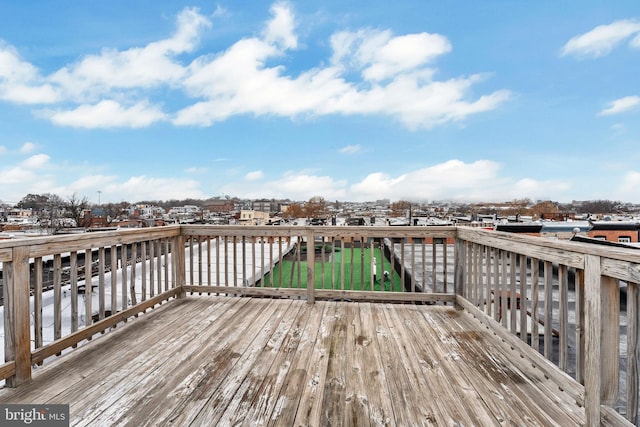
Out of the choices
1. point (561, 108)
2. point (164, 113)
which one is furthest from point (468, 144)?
point (164, 113)

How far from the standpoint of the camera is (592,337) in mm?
Result: 1413

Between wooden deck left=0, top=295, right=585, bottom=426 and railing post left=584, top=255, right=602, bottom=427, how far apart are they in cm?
11

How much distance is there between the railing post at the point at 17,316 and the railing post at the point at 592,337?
10.2 ft

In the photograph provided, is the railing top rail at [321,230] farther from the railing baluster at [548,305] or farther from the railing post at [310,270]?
the railing baluster at [548,305]

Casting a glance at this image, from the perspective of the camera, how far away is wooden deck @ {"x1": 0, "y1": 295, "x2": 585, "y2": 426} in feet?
5.02

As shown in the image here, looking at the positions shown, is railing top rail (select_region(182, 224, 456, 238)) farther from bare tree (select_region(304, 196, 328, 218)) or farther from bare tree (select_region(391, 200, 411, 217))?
bare tree (select_region(304, 196, 328, 218))

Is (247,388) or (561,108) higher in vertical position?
(561,108)

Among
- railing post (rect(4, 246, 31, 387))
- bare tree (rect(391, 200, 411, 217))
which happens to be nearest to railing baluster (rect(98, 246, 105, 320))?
railing post (rect(4, 246, 31, 387))

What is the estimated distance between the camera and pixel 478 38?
456 inches

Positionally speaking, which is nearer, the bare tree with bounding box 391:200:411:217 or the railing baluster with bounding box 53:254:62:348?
the railing baluster with bounding box 53:254:62:348

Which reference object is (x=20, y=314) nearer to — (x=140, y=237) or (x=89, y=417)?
(x=89, y=417)

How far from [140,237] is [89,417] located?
69.9 inches

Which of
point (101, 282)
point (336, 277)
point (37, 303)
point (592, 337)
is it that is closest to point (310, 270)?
point (101, 282)

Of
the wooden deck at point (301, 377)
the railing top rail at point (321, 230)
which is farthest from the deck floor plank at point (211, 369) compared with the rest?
the railing top rail at point (321, 230)
